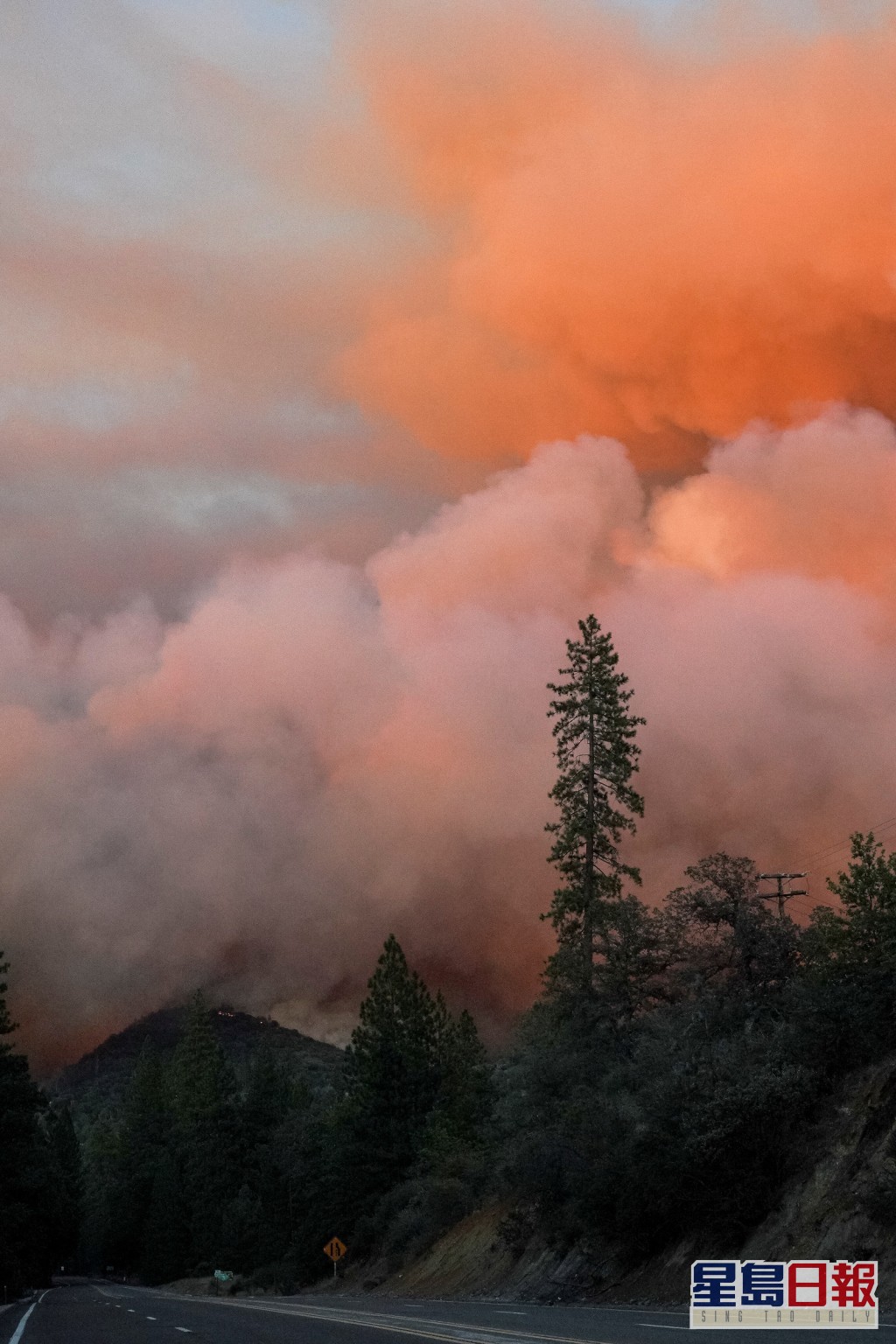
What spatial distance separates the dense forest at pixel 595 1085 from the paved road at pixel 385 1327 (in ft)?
20.3

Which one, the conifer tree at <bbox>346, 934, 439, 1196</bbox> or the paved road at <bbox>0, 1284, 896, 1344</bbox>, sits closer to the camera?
the paved road at <bbox>0, 1284, 896, 1344</bbox>

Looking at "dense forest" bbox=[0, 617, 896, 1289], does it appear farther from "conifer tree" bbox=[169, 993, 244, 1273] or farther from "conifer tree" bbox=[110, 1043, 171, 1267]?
"conifer tree" bbox=[110, 1043, 171, 1267]

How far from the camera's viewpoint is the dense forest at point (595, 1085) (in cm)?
3981

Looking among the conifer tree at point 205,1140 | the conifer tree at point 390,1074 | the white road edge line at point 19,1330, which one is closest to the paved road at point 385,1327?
the white road edge line at point 19,1330

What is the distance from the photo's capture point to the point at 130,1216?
160m

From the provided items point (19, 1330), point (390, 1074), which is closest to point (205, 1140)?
point (390, 1074)

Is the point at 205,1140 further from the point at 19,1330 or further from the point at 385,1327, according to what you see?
the point at 385,1327

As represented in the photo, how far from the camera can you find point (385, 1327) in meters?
25.9

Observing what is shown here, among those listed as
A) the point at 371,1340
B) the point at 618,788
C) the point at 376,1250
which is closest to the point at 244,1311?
the point at 371,1340

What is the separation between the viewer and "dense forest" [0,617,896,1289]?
39.8 metres

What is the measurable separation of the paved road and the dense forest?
620 centimetres

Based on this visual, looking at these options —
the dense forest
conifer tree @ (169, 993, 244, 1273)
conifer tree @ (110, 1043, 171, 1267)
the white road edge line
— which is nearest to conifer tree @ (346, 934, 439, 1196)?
the dense forest

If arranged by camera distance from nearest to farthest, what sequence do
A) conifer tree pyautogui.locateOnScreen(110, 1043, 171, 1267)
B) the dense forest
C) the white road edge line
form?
the white road edge line < the dense forest < conifer tree pyautogui.locateOnScreen(110, 1043, 171, 1267)

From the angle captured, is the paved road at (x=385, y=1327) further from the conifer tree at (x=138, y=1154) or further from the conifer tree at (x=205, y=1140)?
the conifer tree at (x=138, y=1154)
